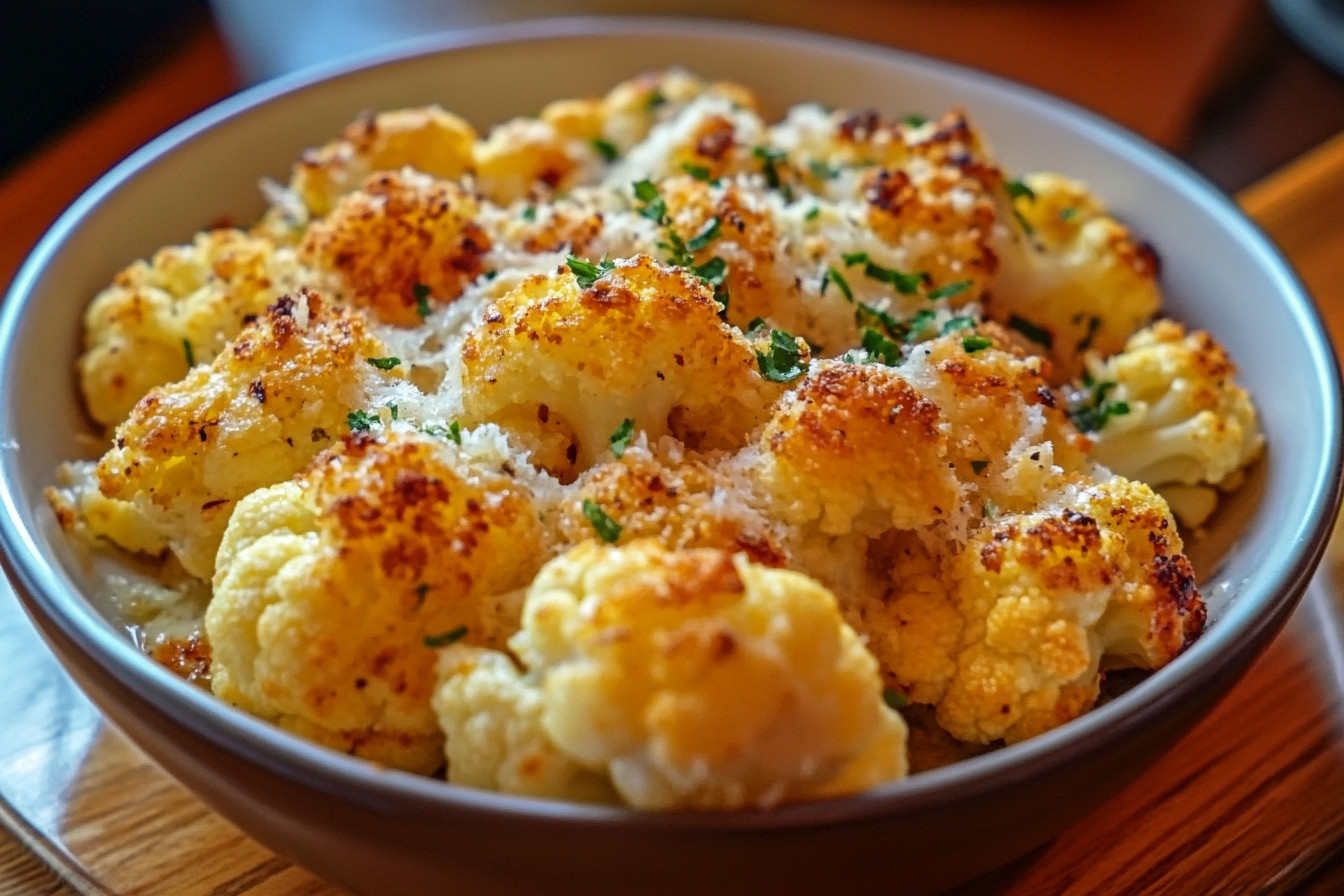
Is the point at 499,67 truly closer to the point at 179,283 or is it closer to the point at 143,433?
the point at 179,283

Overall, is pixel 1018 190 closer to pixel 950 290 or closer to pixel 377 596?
pixel 950 290

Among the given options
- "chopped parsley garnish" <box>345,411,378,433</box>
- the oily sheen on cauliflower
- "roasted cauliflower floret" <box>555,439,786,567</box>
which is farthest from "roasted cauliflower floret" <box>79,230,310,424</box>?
"roasted cauliflower floret" <box>555,439,786,567</box>

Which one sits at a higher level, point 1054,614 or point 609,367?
point 609,367

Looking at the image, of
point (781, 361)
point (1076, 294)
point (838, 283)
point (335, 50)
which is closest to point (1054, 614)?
point (781, 361)

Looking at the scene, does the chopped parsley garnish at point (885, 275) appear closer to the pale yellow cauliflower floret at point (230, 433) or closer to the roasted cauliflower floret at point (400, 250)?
the roasted cauliflower floret at point (400, 250)

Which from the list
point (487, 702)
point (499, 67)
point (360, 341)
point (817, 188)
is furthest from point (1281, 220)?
point (487, 702)

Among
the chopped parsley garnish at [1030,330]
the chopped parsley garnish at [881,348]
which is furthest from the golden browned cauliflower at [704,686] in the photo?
the chopped parsley garnish at [1030,330]
